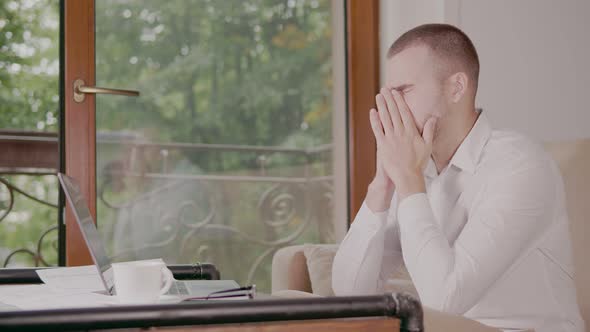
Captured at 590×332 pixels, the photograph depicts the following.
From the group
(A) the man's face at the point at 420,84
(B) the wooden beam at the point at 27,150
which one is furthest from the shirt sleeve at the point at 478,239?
(B) the wooden beam at the point at 27,150

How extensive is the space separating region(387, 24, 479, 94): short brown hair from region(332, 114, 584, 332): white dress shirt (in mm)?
126

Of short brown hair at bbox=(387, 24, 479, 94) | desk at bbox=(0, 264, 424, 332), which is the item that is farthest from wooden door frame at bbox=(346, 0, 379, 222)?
desk at bbox=(0, 264, 424, 332)

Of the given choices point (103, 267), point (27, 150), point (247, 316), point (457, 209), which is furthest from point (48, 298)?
point (27, 150)

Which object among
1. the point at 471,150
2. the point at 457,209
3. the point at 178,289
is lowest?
the point at 178,289

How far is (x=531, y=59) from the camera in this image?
2.75 metres

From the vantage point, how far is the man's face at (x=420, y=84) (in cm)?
155

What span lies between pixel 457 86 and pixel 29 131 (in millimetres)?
1889

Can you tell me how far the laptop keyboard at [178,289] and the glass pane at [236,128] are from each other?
1544mm

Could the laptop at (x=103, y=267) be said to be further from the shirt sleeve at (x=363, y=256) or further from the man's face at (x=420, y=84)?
the man's face at (x=420, y=84)

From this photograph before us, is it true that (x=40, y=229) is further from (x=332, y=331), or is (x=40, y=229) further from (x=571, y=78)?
(x=332, y=331)

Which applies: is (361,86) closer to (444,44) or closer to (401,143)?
(444,44)

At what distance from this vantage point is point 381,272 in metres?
1.71

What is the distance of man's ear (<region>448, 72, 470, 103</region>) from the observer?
5.16 ft

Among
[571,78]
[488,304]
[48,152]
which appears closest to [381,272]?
[488,304]
